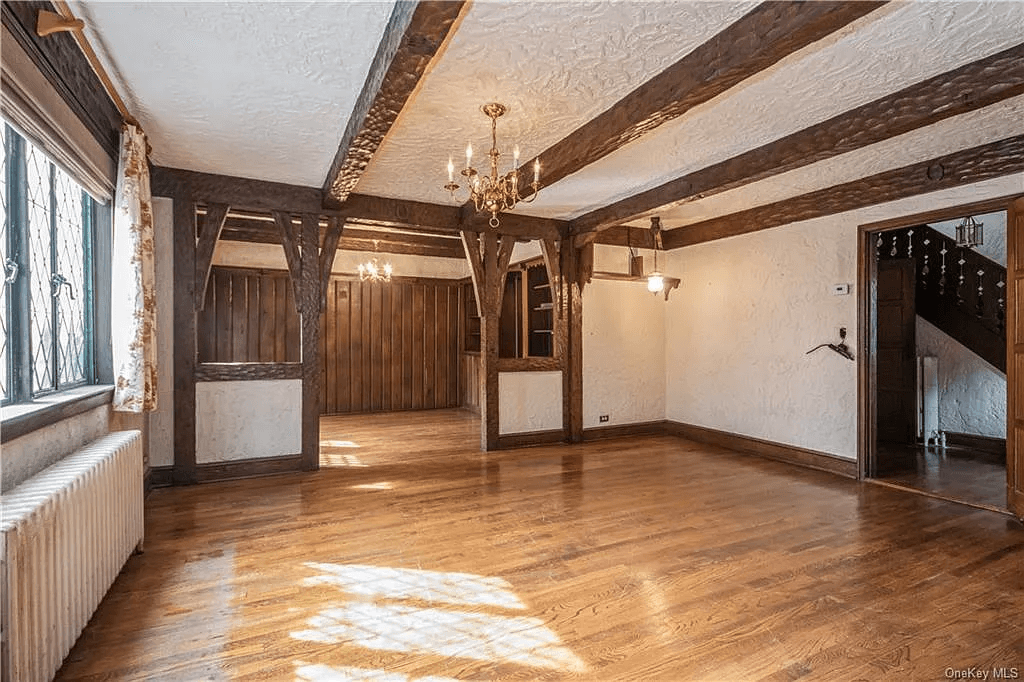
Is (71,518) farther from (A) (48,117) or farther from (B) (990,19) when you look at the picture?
(B) (990,19)

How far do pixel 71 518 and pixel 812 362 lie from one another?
5.66 m

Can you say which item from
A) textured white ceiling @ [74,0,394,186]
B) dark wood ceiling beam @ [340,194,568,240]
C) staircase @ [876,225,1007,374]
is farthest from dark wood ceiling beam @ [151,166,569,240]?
staircase @ [876,225,1007,374]

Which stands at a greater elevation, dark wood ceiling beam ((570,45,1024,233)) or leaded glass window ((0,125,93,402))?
dark wood ceiling beam ((570,45,1024,233))

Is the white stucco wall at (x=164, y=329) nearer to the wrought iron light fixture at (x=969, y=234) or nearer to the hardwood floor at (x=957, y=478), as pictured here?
the hardwood floor at (x=957, y=478)

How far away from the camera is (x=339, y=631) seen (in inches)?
88.9

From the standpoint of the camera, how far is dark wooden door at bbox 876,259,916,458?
20.2ft

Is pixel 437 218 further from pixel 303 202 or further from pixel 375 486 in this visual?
pixel 375 486

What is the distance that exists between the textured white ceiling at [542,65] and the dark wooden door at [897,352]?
4.95m

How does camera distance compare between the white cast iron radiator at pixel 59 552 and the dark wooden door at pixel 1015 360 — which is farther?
the dark wooden door at pixel 1015 360

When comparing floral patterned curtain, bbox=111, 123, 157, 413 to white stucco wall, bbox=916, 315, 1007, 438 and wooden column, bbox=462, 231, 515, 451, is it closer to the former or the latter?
wooden column, bbox=462, 231, 515, 451

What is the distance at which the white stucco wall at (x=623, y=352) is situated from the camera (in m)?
6.45

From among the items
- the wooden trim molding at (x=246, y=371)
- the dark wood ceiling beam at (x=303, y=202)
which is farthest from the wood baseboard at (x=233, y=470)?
the dark wood ceiling beam at (x=303, y=202)

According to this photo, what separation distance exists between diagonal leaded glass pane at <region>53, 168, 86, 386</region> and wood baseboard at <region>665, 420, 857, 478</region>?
592 cm

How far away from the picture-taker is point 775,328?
5547mm
